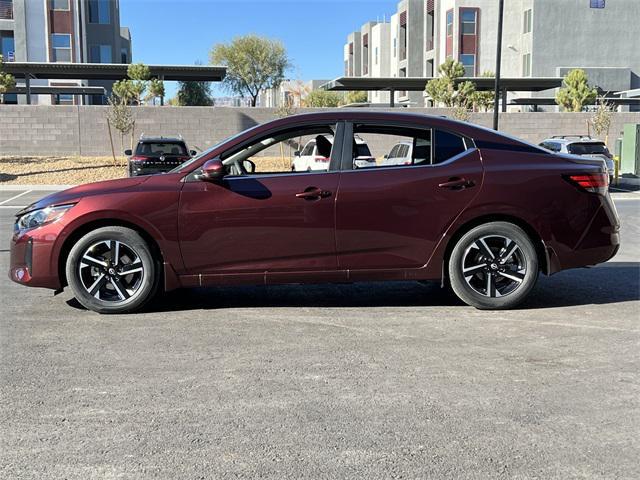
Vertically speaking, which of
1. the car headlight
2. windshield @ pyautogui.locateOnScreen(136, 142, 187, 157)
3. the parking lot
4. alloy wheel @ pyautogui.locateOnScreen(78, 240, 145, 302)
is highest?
windshield @ pyautogui.locateOnScreen(136, 142, 187, 157)

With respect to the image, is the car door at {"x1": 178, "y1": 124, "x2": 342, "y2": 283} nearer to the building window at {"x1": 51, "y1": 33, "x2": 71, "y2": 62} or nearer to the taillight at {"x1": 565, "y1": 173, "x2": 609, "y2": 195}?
the taillight at {"x1": 565, "y1": 173, "x2": 609, "y2": 195}

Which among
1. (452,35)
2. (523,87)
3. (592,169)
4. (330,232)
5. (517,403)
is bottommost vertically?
(517,403)

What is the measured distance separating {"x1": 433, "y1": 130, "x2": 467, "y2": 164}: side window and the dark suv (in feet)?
41.4

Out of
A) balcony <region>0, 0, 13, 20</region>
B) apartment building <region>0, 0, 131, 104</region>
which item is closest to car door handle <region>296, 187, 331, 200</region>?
apartment building <region>0, 0, 131, 104</region>

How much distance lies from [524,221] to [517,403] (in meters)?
2.43

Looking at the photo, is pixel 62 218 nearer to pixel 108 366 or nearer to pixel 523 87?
pixel 108 366

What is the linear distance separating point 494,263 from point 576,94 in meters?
32.3

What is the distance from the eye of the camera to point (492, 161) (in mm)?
6090

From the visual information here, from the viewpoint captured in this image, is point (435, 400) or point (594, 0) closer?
point (435, 400)

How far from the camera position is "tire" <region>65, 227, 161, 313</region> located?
588 centimetres

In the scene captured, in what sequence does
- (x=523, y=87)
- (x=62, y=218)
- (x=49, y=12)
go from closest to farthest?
1. (x=62, y=218)
2. (x=523, y=87)
3. (x=49, y=12)

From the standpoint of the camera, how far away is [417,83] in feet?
138

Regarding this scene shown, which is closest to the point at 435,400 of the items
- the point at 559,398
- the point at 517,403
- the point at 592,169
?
the point at 517,403

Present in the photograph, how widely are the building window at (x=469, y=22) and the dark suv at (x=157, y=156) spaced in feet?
133
